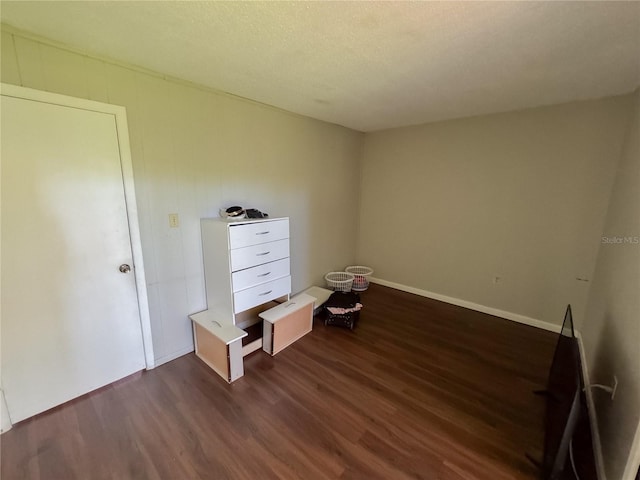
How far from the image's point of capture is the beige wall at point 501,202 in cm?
243

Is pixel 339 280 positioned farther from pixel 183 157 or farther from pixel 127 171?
pixel 127 171

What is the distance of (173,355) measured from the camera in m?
2.22

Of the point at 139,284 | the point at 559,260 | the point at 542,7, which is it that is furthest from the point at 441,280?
the point at 139,284

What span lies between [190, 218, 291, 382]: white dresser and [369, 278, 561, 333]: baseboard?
81.3 inches

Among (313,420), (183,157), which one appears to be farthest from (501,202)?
(183,157)

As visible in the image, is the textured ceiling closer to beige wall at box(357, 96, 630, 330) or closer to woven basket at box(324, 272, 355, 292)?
beige wall at box(357, 96, 630, 330)

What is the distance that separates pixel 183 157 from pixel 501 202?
3213mm

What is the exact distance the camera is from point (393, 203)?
12.3 feet

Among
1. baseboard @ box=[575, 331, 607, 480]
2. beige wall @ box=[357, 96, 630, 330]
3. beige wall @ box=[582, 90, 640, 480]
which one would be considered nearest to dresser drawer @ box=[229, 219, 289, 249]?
beige wall @ box=[357, 96, 630, 330]

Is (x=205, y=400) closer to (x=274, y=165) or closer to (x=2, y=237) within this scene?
(x=2, y=237)

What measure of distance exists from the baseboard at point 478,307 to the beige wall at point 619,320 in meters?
0.34

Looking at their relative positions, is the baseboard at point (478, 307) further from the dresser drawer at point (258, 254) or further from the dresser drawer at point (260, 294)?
the dresser drawer at point (258, 254)

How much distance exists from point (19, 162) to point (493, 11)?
252cm

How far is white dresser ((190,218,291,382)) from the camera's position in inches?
79.0
